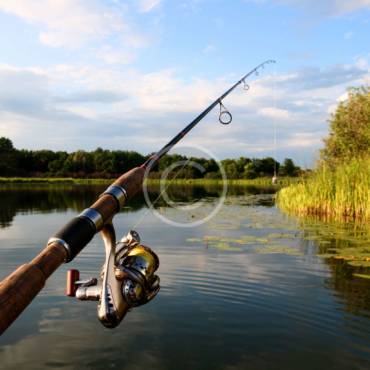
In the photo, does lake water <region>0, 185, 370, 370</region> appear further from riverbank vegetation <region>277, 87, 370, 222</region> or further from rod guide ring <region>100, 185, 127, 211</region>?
riverbank vegetation <region>277, 87, 370, 222</region>

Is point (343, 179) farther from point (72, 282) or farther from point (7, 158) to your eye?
point (7, 158)

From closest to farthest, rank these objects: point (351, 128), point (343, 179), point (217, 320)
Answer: point (217, 320), point (343, 179), point (351, 128)

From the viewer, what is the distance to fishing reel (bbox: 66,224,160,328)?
3.17 m

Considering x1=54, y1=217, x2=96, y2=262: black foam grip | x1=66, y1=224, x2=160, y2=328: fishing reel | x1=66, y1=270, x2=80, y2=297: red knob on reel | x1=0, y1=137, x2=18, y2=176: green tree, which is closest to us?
x1=54, y1=217, x2=96, y2=262: black foam grip

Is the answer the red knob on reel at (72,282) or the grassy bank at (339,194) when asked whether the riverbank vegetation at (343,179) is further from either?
the red knob on reel at (72,282)

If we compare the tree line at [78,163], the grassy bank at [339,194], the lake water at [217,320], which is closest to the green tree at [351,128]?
the grassy bank at [339,194]

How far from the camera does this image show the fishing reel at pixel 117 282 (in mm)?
3170

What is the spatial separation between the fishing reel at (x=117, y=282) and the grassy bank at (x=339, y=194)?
12.9 m

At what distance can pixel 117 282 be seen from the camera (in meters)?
3.23

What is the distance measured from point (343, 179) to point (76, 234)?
48.5ft

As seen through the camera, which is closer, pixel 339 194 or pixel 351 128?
pixel 339 194

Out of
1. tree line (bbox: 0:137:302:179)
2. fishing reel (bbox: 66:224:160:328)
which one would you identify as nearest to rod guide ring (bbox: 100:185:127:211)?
fishing reel (bbox: 66:224:160:328)

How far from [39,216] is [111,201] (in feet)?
59.4

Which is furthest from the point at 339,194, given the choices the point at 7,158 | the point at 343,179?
the point at 7,158
